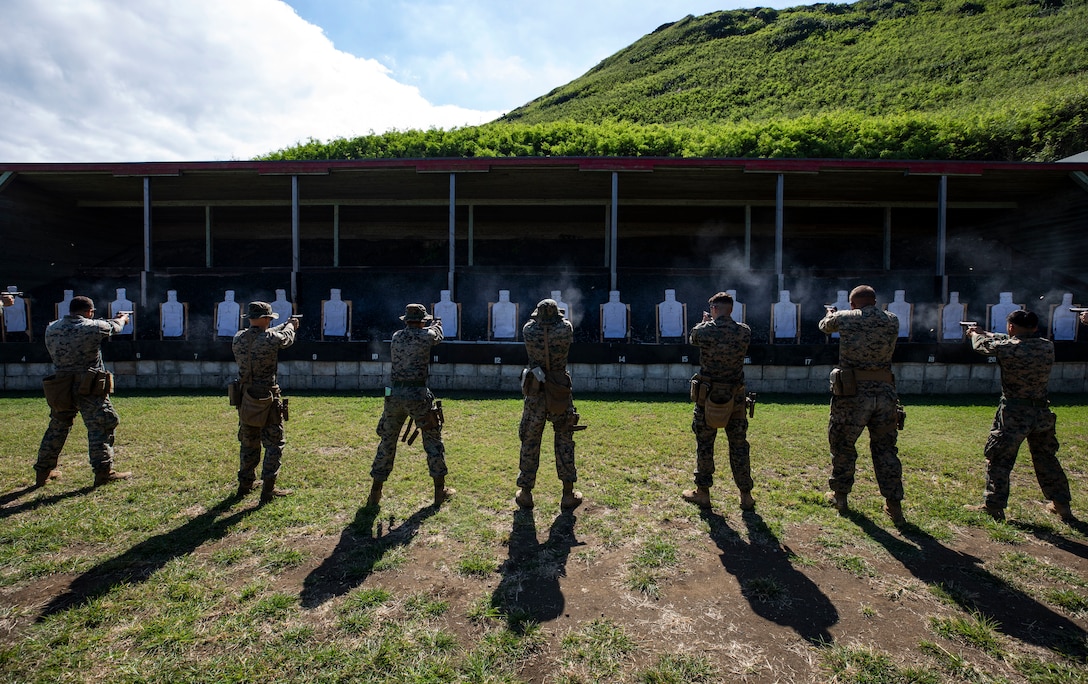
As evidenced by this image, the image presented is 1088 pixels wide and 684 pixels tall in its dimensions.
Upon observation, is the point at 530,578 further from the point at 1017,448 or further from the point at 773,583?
the point at 1017,448

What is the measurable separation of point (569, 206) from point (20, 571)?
16949 mm

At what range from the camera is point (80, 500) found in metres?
4.88

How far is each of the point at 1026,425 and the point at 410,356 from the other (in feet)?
19.2

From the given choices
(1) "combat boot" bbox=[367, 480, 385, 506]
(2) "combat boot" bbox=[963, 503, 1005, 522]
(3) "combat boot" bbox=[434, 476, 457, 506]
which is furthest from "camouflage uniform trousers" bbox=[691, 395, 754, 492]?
(1) "combat boot" bbox=[367, 480, 385, 506]

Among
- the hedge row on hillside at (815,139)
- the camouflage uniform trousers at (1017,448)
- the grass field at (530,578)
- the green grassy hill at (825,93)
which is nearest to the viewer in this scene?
the grass field at (530,578)

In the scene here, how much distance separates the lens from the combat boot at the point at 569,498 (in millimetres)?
4777

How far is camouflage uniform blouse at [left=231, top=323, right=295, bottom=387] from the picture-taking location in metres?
4.96

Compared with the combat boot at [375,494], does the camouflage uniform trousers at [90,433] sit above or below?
above

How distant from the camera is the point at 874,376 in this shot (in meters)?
4.68

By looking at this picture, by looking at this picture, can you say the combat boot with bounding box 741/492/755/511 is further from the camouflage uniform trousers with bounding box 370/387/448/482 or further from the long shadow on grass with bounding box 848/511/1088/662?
the camouflage uniform trousers with bounding box 370/387/448/482

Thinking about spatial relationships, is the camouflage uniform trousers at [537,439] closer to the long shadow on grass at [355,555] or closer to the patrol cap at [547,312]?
the patrol cap at [547,312]

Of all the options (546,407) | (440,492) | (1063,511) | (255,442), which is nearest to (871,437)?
(1063,511)

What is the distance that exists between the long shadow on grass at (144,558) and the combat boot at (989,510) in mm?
6841

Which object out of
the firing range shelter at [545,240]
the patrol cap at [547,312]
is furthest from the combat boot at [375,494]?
the firing range shelter at [545,240]
